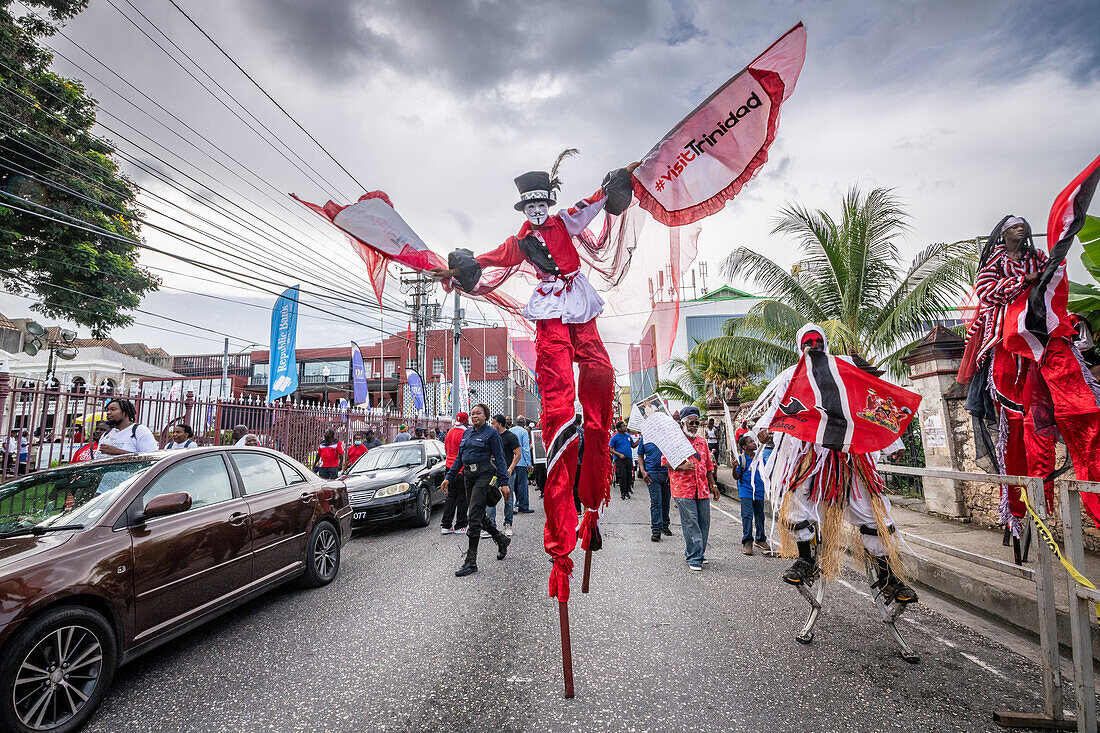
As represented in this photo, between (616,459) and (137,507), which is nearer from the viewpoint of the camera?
(137,507)

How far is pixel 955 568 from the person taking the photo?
4.98 meters

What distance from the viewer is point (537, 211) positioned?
3754 millimetres

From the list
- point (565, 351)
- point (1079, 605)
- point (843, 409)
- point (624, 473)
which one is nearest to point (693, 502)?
point (843, 409)

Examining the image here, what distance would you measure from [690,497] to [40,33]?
1578 cm

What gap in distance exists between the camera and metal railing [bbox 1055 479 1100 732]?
2389mm

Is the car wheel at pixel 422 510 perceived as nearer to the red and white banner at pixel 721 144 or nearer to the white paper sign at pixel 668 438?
the white paper sign at pixel 668 438

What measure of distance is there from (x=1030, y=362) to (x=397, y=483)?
781 cm

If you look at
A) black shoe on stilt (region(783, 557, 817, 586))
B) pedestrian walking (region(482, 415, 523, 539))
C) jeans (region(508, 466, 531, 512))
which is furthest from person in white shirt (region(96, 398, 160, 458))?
black shoe on stilt (region(783, 557, 817, 586))

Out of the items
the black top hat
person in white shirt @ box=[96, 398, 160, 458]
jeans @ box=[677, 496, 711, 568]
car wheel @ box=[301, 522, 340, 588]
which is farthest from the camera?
person in white shirt @ box=[96, 398, 160, 458]

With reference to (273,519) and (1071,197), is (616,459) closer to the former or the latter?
(273,519)

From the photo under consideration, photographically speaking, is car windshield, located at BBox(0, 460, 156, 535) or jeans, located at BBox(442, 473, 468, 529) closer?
car windshield, located at BBox(0, 460, 156, 535)

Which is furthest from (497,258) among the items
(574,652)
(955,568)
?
(955,568)

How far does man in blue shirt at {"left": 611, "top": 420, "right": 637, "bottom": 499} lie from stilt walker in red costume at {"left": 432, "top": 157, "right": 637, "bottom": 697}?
324 inches

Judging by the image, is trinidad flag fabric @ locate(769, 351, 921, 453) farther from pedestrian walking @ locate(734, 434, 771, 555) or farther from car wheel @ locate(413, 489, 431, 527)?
car wheel @ locate(413, 489, 431, 527)
